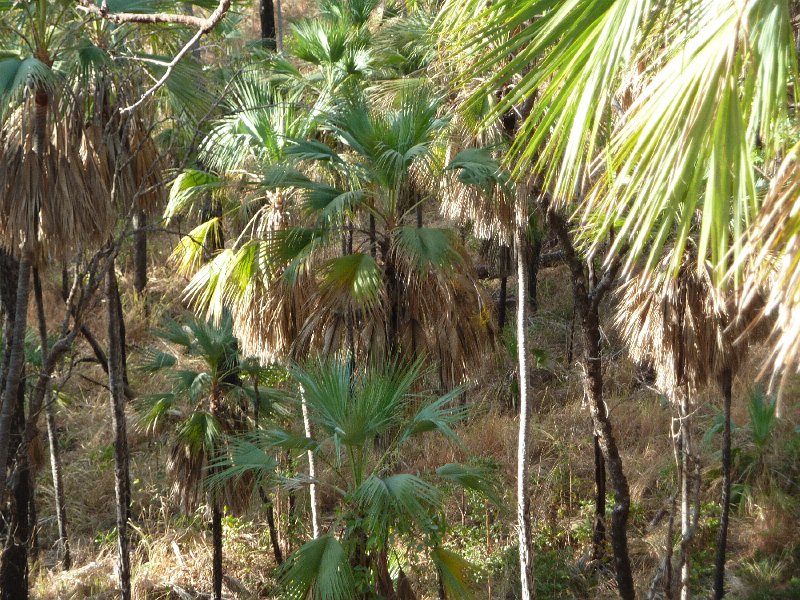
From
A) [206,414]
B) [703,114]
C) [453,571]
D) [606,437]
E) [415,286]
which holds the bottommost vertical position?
[453,571]

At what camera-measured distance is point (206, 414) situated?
10.3m

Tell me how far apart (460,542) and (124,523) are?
218 inches

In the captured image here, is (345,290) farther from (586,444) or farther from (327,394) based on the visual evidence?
(586,444)

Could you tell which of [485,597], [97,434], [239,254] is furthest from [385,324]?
[97,434]

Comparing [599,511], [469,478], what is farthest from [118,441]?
[599,511]

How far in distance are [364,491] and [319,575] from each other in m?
0.67

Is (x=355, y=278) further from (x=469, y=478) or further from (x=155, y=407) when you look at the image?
Answer: (x=155, y=407)

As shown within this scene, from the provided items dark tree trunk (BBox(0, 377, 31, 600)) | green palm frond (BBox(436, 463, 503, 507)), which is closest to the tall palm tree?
green palm frond (BBox(436, 463, 503, 507))

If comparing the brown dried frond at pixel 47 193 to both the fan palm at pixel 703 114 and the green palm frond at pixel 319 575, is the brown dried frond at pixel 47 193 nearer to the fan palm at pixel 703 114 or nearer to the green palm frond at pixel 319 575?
the green palm frond at pixel 319 575

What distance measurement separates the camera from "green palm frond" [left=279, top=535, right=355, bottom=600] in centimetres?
620

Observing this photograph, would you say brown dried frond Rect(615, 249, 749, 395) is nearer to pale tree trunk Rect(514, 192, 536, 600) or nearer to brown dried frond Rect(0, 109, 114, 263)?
pale tree trunk Rect(514, 192, 536, 600)

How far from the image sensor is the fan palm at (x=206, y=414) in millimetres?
10164

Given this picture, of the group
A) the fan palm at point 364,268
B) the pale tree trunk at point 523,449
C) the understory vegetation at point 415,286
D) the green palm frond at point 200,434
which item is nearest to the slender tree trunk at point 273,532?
the understory vegetation at point 415,286

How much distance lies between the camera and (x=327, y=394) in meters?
6.84
